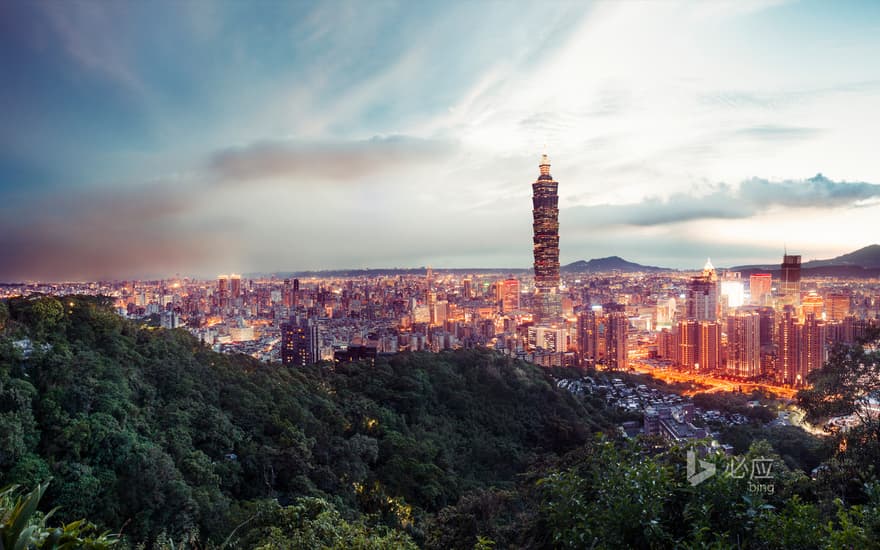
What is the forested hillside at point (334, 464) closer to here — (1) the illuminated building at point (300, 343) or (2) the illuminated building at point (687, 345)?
(1) the illuminated building at point (300, 343)

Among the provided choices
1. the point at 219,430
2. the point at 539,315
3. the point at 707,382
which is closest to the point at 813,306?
the point at 707,382

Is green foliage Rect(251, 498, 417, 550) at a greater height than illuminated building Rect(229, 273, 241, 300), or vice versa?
illuminated building Rect(229, 273, 241, 300)

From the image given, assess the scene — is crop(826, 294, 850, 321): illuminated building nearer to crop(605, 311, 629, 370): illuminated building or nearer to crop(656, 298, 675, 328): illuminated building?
crop(605, 311, 629, 370): illuminated building

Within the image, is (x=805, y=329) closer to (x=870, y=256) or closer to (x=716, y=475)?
(x=870, y=256)

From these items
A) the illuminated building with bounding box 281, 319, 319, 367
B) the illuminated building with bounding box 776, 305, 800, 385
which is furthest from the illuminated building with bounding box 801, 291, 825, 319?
the illuminated building with bounding box 281, 319, 319, 367

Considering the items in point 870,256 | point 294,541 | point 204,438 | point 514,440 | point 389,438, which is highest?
point 870,256

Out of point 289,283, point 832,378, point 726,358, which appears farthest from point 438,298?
point 832,378
